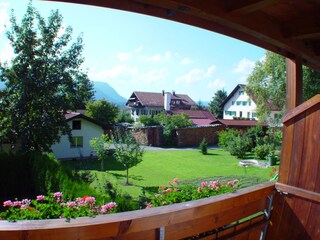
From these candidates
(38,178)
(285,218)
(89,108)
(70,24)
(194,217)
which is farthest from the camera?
(89,108)

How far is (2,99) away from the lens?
1332 centimetres

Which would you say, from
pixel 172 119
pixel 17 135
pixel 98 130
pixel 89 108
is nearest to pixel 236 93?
pixel 172 119

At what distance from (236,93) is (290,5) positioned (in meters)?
41.2

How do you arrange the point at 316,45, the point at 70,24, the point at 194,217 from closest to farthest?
the point at 194,217 → the point at 316,45 → the point at 70,24

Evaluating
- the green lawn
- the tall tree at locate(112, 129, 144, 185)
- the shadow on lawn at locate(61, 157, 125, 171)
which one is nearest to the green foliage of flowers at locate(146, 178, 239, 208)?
the green lawn

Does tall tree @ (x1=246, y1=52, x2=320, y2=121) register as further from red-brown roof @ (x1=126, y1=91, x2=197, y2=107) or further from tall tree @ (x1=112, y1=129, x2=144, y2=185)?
red-brown roof @ (x1=126, y1=91, x2=197, y2=107)

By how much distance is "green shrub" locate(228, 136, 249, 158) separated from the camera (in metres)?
18.5

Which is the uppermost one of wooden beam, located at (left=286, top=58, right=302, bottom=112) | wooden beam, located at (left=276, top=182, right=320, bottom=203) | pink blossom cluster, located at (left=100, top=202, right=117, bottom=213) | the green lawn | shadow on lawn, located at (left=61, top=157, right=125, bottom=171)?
wooden beam, located at (left=286, top=58, right=302, bottom=112)

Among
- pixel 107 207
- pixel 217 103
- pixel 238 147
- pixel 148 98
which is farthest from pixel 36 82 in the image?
pixel 217 103

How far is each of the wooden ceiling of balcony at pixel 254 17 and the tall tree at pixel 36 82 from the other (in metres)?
13.1

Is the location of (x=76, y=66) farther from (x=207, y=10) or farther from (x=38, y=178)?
(x=207, y=10)

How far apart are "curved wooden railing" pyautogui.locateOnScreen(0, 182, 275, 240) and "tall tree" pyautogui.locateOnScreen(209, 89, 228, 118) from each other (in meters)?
45.6

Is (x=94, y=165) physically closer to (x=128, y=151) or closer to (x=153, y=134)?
(x=128, y=151)

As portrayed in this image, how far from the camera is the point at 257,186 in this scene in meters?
1.91
